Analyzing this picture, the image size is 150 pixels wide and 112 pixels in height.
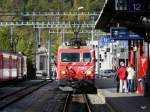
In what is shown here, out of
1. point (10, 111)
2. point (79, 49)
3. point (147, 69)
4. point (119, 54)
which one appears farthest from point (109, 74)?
point (10, 111)

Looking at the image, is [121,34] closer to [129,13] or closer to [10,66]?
[129,13]

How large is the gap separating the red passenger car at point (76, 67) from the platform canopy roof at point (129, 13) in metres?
6.30

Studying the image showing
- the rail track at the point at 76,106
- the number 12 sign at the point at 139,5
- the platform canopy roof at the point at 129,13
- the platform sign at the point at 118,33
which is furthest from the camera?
the platform sign at the point at 118,33

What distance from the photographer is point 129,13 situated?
22.0 metres

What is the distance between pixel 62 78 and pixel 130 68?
5.13 meters

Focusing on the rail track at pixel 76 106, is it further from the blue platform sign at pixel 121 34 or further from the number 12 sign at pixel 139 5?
the number 12 sign at pixel 139 5

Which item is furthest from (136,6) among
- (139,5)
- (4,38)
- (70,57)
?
(4,38)

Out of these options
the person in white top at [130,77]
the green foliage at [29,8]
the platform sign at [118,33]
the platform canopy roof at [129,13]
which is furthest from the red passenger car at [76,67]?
the green foliage at [29,8]

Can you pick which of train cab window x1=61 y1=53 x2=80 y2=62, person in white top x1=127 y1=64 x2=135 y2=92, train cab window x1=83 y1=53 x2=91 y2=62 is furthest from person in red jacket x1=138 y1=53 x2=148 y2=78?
train cab window x1=61 y1=53 x2=80 y2=62

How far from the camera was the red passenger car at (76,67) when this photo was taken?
37.1 m

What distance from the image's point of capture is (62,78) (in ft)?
122

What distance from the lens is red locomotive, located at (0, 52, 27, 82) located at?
4575cm

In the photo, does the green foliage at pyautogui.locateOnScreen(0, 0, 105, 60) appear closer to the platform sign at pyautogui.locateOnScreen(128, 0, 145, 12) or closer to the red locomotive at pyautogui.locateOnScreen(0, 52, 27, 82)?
the red locomotive at pyautogui.locateOnScreen(0, 52, 27, 82)

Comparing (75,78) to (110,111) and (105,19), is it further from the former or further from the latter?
(110,111)
